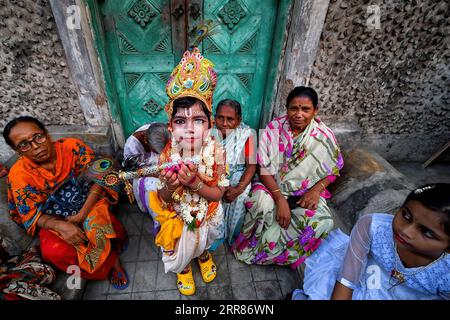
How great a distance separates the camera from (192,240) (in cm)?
201

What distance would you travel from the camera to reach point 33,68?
8.85 ft

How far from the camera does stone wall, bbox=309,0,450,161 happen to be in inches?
106

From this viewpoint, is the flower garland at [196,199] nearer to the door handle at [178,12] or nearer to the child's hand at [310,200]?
the child's hand at [310,200]

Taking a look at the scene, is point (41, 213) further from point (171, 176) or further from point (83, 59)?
point (83, 59)

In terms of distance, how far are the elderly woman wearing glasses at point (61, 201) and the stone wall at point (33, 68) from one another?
1.00 meters

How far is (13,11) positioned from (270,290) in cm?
396

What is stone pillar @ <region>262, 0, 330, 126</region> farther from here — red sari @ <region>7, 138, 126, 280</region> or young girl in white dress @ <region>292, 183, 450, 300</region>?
red sari @ <region>7, 138, 126, 280</region>

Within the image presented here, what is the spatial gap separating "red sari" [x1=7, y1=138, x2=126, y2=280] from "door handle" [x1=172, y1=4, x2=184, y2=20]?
1806 millimetres

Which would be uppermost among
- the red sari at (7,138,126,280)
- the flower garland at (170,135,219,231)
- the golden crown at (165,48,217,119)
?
the golden crown at (165,48,217,119)

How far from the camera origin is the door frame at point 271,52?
2.60m

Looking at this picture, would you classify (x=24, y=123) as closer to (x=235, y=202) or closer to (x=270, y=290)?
(x=235, y=202)

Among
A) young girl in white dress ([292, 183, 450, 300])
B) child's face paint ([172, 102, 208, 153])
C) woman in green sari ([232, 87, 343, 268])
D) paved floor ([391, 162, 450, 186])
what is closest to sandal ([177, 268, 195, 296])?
woman in green sari ([232, 87, 343, 268])

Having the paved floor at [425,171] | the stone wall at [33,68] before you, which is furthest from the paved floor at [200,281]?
the paved floor at [425,171]

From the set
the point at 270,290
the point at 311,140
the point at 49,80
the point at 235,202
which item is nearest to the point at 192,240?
the point at 235,202
